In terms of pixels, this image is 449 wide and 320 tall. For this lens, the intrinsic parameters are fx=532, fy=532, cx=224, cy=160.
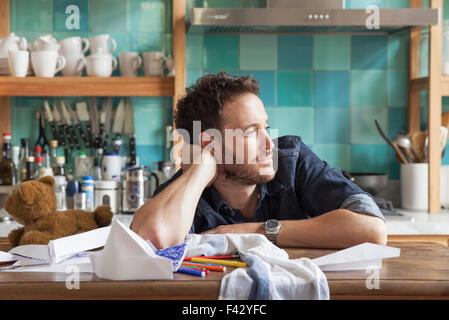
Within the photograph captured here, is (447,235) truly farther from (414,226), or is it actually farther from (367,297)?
(367,297)

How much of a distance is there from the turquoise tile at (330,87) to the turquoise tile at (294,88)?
0.12 ft

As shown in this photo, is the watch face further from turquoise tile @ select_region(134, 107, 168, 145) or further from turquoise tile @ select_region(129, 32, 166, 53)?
turquoise tile @ select_region(129, 32, 166, 53)

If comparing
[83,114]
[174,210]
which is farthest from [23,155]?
[174,210]

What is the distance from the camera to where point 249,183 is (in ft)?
4.66

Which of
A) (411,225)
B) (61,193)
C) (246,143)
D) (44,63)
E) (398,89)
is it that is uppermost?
(44,63)

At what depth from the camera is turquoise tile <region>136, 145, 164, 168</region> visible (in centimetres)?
260

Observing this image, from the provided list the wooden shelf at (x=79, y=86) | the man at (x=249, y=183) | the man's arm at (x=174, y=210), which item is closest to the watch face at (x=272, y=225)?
the man at (x=249, y=183)

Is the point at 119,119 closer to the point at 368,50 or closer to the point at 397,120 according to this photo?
the point at 368,50

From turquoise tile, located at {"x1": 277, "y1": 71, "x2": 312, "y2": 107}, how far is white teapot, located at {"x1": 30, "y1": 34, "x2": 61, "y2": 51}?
1051 mm

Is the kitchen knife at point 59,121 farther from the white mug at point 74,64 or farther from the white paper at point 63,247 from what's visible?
the white paper at point 63,247

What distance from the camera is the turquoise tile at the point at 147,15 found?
101 inches

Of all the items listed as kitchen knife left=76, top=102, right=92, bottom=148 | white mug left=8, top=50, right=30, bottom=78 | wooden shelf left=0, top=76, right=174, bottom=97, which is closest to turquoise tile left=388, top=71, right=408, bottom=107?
wooden shelf left=0, top=76, right=174, bottom=97

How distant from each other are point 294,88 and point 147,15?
797 millimetres

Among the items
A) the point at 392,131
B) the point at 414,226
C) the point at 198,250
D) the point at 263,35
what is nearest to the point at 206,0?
the point at 263,35
